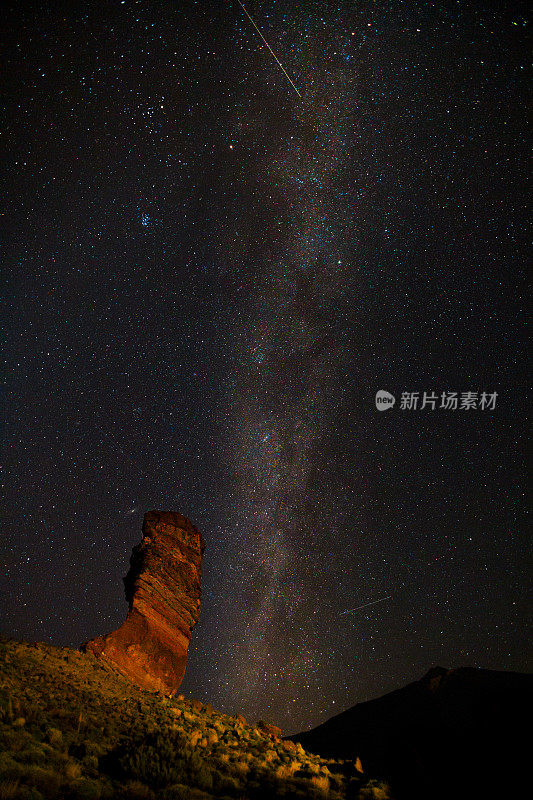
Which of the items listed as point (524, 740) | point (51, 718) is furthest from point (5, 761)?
point (524, 740)

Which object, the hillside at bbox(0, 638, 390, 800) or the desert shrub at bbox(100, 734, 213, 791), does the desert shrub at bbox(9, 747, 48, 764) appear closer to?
the hillside at bbox(0, 638, 390, 800)

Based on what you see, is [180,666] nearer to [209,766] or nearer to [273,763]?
[273,763]

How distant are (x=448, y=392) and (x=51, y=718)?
2285cm

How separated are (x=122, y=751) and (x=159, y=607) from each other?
1308 centimetres

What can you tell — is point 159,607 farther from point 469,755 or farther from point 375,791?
point 469,755

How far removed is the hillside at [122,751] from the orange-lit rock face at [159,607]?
4094 mm

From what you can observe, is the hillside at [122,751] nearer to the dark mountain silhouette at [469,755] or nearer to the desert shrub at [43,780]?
the desert shrub at [43,780]

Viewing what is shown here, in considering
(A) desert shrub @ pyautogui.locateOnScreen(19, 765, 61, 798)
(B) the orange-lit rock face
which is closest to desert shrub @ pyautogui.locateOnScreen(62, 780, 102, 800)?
(A) desert shrub @ pyautogui.locateOnScreen(19, 765, 61, 798)

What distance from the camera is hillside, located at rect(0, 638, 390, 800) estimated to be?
230 inches

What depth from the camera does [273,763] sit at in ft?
29.8

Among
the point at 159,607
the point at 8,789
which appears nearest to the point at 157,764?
the point at 8,789

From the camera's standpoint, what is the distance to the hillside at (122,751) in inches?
230

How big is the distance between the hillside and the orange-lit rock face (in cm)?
409

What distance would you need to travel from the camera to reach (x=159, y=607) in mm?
19609
